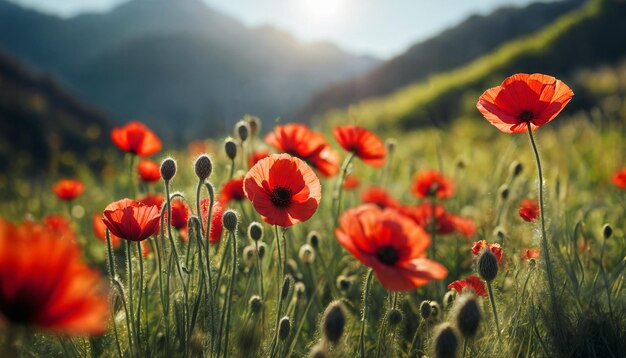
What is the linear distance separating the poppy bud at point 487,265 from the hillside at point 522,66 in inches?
356

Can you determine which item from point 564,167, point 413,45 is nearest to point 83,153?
point 564,167

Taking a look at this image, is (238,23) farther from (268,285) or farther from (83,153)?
(268,285)

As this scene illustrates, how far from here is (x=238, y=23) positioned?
309 ft

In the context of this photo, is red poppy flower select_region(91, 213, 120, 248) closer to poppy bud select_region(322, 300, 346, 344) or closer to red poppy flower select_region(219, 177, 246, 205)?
red poppy flower select_region(219, 177, 246, 205)

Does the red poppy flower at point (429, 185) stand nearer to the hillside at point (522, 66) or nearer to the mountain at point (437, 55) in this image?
the hillside at point (522, 66)

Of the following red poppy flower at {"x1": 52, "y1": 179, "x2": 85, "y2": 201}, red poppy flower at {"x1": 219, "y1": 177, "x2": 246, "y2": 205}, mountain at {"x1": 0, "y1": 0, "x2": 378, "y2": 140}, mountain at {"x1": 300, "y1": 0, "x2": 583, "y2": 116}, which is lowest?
red poppy flower at {"x1": 219, "y1": 177, "x2": 246, "y2": 205}

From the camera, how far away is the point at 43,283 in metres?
0.61

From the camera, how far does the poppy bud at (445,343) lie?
0.90 metres

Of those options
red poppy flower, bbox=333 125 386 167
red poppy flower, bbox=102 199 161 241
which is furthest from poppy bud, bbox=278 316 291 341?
red poppy flower, bbox=333 125 386 167

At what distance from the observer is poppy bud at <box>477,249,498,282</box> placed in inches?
41.8

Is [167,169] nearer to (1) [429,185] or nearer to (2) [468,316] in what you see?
(2) [468,316]

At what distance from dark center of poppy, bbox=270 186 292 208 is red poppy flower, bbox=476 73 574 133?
624mm

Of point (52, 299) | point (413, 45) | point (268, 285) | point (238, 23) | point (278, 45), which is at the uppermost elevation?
point (238, 23)

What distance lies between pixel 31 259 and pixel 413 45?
129 feet
